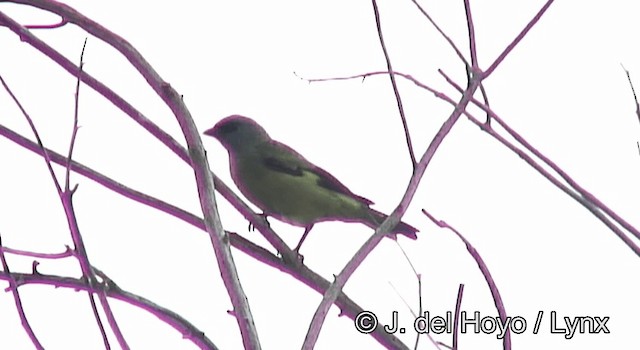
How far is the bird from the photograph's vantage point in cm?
338

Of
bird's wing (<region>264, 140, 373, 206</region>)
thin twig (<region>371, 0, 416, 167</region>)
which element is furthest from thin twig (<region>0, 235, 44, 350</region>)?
bird's wing (<region>264, 140, 373, 206</region>)

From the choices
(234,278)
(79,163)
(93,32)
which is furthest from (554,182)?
(79,163)

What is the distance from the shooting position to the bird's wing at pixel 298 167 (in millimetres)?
3380

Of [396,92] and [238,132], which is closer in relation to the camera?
[396,92]

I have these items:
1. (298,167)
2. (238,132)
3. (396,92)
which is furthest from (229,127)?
(396,92)

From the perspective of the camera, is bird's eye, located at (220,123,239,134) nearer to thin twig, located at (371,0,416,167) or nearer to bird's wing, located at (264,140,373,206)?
bird's wing, located at (264,140,373,206)

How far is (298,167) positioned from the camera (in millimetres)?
3551

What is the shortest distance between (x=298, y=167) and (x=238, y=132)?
309 mm

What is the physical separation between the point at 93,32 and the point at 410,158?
19.7 inches

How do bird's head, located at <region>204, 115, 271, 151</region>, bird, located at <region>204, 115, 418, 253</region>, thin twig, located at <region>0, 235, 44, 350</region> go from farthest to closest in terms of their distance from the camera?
bird's head, located at <region>204, 115, 271, 151</region>
bird, located at <region>204, 115, 418, 253</region>
thin twig, located at <region>0, 235, 44, 350</region>

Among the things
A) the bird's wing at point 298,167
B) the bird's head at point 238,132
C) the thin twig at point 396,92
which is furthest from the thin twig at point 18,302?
the bird's head at point 238,132

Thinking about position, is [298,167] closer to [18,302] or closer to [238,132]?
[238,132]

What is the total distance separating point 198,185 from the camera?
47.2 inches

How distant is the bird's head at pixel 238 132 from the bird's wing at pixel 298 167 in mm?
85
